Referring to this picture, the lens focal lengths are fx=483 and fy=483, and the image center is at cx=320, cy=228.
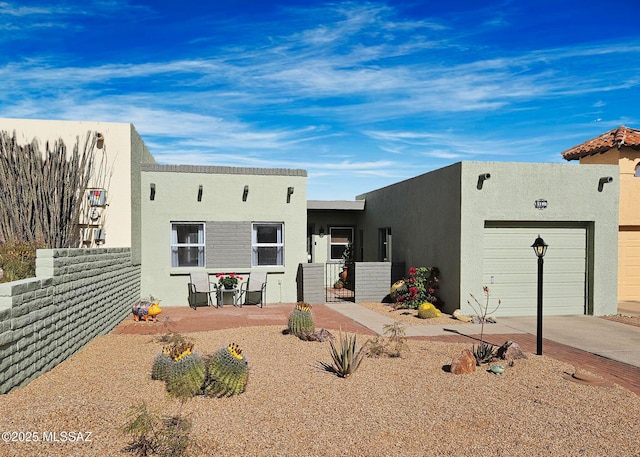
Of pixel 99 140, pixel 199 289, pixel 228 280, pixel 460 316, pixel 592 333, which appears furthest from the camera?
pixel 228 280

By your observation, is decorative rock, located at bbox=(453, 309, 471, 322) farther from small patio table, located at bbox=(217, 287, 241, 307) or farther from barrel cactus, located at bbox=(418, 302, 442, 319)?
small patio table, located at bbox=(217, 287, 241, 307)

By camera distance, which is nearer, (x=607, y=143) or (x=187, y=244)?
(x=187, y=244)

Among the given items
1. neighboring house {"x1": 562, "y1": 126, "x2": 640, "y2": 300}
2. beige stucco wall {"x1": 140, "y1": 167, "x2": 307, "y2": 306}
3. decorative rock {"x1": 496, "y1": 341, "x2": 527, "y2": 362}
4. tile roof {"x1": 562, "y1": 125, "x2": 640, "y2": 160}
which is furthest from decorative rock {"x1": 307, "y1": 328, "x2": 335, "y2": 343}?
tile roof {"x1": 562, "y1": 125, "x2": 640, "y2": 160}

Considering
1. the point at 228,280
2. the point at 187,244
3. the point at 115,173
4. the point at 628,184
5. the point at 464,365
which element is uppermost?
the point at 628,184

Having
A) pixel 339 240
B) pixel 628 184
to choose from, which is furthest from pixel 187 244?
pixel 628 184

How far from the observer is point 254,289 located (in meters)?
14.4

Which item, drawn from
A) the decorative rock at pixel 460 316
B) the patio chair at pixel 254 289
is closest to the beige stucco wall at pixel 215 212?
the patio chair at pixel 254 289

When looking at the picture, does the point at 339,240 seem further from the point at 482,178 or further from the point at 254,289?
the point at 482,178

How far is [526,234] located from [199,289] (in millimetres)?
9223

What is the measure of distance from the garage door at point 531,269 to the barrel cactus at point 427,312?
62.1 inches

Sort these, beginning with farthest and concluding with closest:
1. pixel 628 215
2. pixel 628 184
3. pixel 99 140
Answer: pixel 628 184, pixel 628 215, pixel 99 140

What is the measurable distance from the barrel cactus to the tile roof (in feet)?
30.6

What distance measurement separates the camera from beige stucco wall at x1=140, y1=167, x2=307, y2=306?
47.1ft

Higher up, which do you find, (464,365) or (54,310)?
(54,310)
